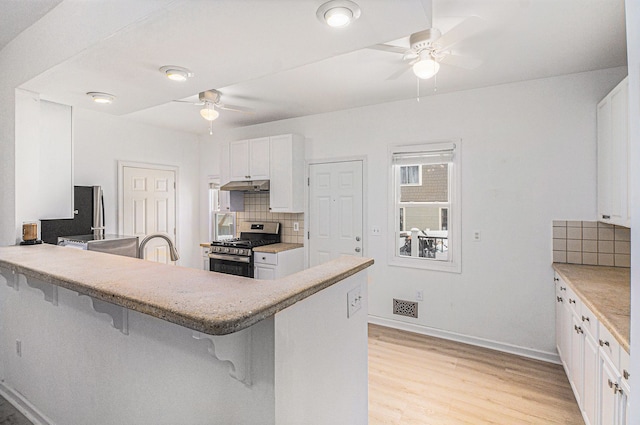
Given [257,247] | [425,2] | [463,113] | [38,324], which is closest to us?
[425,2]

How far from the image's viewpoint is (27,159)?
84.9 inches

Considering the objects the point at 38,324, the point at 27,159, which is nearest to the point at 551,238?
the point at 38,324

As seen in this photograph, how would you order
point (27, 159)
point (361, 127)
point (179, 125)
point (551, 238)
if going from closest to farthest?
point (27, 159)
point (551, 238)
point (361, 127)
point (179, 125)

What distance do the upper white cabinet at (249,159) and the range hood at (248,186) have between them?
6 cm

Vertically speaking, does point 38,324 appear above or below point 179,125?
below

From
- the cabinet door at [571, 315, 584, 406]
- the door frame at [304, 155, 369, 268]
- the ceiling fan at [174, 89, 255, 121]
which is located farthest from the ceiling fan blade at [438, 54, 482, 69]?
the ceiling fan at [174, 89, 255, 121]

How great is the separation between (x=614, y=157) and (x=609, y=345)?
61.3 inches

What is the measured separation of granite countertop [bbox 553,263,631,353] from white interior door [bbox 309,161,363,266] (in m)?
2.05

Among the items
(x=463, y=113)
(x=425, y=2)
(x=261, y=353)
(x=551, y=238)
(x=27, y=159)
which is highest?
(x=463, y=113)

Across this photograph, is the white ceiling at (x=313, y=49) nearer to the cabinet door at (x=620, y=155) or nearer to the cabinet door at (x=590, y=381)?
the cabinet door at (x=620, y=155)

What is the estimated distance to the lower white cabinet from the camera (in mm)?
1421

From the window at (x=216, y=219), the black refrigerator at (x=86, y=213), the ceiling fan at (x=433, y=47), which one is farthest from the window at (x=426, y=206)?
the black refrigerator at (x=86, y=213)

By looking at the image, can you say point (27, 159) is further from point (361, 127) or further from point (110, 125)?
point (361, 127)

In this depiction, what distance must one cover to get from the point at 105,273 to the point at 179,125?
3885 mm
